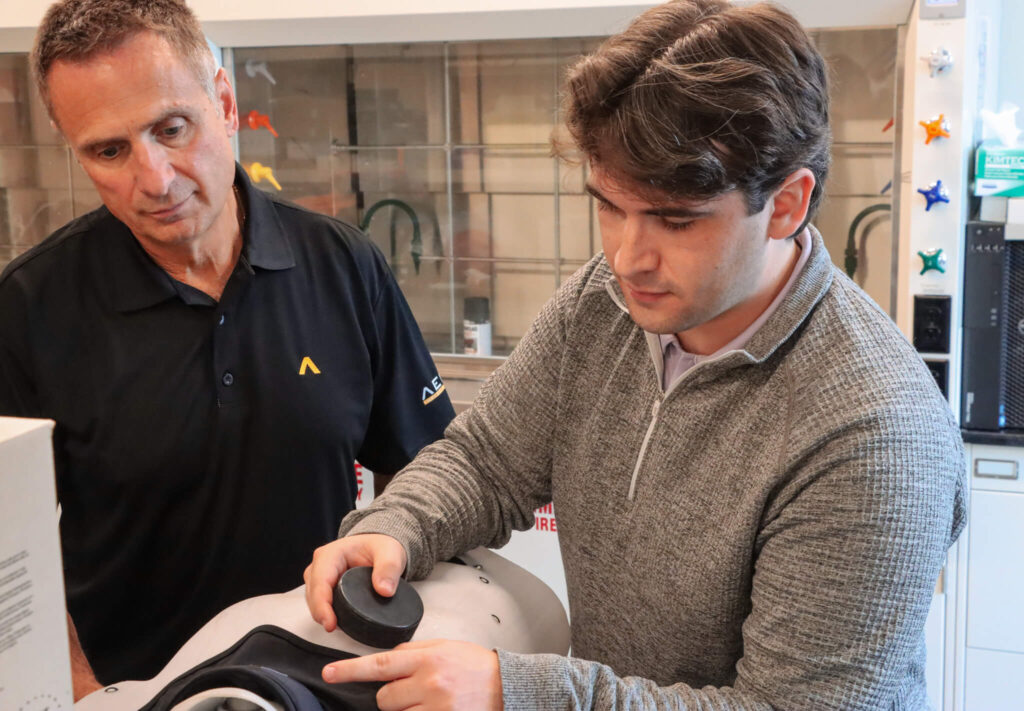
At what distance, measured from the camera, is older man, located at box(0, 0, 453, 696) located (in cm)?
122

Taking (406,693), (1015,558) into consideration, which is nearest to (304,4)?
(406,693)

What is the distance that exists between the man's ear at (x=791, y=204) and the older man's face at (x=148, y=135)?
0.74 m

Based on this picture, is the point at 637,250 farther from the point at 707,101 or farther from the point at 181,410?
the point at 181,410

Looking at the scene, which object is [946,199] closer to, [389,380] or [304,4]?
[389,380]

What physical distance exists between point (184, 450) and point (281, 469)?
13 centimetres

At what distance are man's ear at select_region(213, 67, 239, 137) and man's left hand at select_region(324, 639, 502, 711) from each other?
31.3 inches

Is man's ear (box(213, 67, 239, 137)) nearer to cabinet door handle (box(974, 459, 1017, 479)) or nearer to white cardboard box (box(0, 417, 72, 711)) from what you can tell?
white cardboard box (box(0, 417, 72, 711))

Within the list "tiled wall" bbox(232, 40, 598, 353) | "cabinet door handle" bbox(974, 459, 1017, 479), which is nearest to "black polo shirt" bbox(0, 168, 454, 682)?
"tiled wall" bbox(232, 40, 598, 353)

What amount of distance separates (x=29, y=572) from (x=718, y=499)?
604mm

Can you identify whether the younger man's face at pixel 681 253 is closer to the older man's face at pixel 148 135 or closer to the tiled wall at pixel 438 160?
the older man's face at pixel 148 135

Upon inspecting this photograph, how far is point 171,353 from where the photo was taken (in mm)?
1298

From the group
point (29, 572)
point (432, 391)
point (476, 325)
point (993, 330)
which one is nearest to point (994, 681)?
point (993, 330)

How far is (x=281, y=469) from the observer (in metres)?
1.33

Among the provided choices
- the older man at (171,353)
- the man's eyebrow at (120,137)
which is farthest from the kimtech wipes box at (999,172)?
the man's eyebrow at (120,137)
